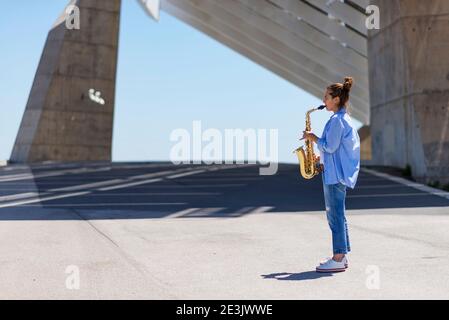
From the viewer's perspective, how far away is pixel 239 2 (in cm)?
3033

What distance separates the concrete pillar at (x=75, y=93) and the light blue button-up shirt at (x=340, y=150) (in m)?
24.0

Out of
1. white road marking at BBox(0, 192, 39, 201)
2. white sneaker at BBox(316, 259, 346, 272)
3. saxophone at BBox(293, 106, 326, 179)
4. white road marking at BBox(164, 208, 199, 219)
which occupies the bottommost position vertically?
white sneaker at BBox(316, 259, 346, 272)

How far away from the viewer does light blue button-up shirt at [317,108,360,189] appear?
185 inches

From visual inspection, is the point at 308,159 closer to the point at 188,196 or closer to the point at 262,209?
the point at 262,209

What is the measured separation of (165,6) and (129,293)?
34997mm

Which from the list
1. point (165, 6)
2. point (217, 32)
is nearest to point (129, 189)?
point (165, 6)

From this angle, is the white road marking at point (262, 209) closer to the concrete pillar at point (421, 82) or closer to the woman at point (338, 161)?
the woman at point (338, 161)

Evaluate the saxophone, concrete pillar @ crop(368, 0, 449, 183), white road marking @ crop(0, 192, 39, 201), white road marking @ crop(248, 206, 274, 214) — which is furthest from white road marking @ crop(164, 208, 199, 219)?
concrete pillar @ crop(368, 0, 449, 183)

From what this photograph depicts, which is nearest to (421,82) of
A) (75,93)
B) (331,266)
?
(331,266)

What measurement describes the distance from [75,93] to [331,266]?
24775 millimetres

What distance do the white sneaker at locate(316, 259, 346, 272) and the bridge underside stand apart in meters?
9.93

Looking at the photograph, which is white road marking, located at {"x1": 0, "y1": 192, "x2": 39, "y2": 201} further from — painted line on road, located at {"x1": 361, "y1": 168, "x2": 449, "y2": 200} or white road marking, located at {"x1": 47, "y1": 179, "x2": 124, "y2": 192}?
painted line on road, located at {"x1": 361, "y1": 168, "x2": 449, "y2": 200}

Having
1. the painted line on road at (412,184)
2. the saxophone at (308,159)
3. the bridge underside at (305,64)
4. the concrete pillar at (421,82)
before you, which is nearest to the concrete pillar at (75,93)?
the bridge underside at (305,64)
